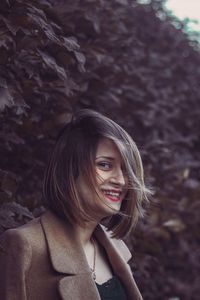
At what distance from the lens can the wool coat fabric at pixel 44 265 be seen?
4.83ft

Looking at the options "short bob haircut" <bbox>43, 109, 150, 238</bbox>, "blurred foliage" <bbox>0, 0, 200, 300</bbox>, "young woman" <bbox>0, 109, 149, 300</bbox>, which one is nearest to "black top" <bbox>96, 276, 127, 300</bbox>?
"young woman" <bbox>0, 109, 149, 300</bbox>

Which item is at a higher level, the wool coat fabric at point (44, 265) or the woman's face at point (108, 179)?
the woman's face at point (108, 179)

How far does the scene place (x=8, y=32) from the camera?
1811mm

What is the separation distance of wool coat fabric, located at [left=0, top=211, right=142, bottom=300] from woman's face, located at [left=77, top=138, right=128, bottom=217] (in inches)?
6.3

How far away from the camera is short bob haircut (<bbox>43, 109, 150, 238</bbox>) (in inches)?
63.5

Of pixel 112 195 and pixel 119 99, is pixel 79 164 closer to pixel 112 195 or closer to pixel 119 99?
pixel 112 195

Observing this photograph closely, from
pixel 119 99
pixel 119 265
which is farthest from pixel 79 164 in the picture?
pixel 119 99

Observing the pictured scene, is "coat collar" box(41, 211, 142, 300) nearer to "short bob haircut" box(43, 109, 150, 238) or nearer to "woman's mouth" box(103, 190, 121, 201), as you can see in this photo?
"short bob haircut" box(43, 109, 150, 238)

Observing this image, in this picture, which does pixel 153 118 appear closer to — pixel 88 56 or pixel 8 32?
pixel 88 56

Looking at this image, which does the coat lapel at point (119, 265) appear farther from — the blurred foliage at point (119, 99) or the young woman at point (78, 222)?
the blurred foliage at point (119, 99)

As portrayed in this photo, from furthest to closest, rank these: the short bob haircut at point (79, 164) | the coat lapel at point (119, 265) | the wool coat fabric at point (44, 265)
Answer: the coat lapel at point (119, 265) < the short bob haircut at point (79, 164) < the wool coat fabric at point (44, 265)

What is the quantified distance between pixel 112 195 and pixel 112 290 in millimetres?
370

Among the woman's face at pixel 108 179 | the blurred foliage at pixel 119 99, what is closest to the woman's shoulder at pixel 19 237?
the blurred foliage at pixel 119 99

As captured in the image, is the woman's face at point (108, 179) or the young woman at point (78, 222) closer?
the young woman at point (78, 222)
